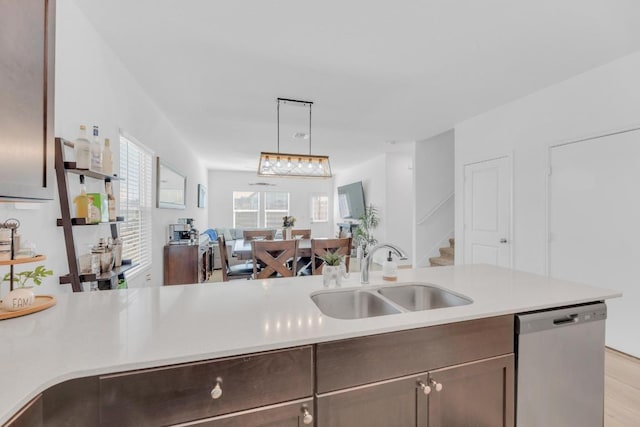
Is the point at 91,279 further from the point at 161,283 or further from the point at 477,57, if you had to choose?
the point at 477,57

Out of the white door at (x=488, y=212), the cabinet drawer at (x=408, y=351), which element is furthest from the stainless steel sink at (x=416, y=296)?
the white door at (x=488, y=212)

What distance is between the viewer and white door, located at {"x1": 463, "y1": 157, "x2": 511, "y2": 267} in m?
3.33

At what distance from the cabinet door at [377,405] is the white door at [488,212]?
2932mm

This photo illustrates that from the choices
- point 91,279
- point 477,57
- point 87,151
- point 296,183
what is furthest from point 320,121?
point 296,183

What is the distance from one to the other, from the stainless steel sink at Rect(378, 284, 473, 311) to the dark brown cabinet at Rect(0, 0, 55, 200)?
1.55m

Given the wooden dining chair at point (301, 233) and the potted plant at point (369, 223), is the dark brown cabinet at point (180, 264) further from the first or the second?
the potted plant at point (369, 223)

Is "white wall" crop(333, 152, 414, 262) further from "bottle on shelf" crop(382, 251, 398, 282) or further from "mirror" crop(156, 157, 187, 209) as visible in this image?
"bottle on shelf" crop(382, 251, 398, 282)

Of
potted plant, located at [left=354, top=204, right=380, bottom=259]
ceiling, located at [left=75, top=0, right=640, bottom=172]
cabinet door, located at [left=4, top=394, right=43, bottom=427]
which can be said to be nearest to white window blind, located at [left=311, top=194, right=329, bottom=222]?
potted plant, located at [left=354, top=204, right=380, bottom=259]

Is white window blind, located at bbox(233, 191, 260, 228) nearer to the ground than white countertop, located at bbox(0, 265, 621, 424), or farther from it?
farther from it

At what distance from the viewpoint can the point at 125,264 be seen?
1.91m

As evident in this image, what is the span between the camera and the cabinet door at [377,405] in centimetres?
94

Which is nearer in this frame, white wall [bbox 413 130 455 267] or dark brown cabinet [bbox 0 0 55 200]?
dark brown cabinet [bbox 0 0 55 200]

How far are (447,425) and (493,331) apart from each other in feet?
1.39

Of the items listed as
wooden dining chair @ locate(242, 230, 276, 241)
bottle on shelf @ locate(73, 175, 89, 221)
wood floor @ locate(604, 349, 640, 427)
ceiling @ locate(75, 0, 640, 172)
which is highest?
ceiling @ locate(75, 0, 640, 172)
